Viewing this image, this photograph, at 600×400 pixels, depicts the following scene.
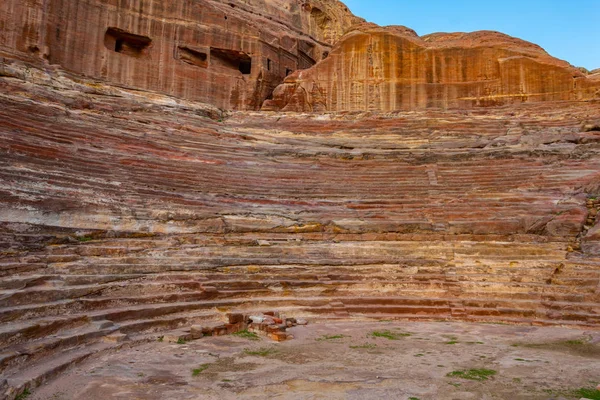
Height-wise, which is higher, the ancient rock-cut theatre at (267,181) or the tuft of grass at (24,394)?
the ancient rock-cut theatre at (267,181)

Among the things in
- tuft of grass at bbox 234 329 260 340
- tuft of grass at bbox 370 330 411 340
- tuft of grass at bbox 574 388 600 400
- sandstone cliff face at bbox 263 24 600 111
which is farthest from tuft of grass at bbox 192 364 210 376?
sandstone cliff face at bbox 263 24 600 111

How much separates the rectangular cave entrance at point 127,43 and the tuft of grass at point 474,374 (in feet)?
62.6

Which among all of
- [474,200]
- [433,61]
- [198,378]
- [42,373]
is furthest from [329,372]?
[433,61]

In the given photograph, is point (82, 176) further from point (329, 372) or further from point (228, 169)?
point (329, 372)

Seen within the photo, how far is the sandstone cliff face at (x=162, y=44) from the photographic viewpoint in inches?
683

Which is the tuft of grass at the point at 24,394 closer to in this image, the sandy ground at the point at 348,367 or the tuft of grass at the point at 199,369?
the sandy ground at the point at 348,367

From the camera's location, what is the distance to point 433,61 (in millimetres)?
20469

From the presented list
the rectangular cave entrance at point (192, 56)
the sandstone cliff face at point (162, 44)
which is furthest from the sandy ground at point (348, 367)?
the rectangular cave entrance at point (192, 56)

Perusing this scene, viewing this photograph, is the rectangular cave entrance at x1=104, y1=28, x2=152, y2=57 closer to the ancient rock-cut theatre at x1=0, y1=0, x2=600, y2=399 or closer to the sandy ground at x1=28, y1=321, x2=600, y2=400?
the ancient rock-cut theatre at x1=0, y1=0, x2=600, y2=399

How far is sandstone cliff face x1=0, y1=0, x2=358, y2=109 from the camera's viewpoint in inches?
683

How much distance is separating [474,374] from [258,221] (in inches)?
260

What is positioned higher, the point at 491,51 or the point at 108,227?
the point at 491,51

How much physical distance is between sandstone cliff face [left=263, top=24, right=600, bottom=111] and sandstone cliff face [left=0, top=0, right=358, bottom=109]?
236 centimetres

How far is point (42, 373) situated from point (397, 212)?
8.51 m
